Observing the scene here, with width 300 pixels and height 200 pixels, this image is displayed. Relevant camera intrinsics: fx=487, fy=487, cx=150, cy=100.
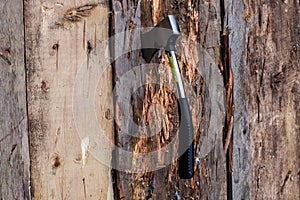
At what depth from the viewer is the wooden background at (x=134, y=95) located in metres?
1.19

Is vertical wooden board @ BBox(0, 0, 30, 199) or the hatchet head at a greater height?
the hatchet head

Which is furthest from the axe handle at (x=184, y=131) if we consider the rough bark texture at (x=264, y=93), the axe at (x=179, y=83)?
the rough bark texture at (x=264, y=93)

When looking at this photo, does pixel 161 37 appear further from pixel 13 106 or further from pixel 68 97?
pixel 13 106

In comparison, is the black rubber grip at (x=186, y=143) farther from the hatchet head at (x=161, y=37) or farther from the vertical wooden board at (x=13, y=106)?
the vertical wooden board at (x=13, y=106)

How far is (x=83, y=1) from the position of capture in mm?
1200

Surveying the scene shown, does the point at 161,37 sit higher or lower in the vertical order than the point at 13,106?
higher

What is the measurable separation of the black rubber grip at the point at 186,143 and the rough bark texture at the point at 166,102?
27 millimetres

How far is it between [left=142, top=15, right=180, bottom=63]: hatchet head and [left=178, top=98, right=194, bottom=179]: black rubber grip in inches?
5.4

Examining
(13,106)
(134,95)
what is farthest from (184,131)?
(13,106)

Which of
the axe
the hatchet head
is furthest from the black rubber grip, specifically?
the hatchet head

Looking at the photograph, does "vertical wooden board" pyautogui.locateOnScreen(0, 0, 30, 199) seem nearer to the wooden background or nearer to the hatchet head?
the wooden background

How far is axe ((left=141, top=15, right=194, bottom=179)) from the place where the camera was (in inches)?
46.9

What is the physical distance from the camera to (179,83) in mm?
1197

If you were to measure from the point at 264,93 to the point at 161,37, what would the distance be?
337mm
